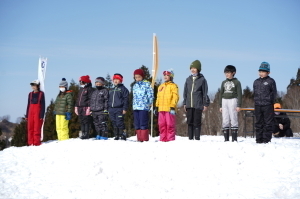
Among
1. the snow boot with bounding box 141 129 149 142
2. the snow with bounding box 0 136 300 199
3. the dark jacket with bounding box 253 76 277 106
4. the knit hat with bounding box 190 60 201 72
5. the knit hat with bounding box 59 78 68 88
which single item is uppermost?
the knit hat with bounding box 190 60 201 72

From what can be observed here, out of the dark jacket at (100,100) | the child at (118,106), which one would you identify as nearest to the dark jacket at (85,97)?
the dark jacket at (100,100)

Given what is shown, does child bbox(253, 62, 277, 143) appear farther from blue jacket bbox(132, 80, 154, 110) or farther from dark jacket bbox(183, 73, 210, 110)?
blue jacket bbox(132, 80, 154, 110)

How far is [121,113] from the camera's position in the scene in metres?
11.1

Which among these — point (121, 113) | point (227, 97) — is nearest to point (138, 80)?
point (121, 113)

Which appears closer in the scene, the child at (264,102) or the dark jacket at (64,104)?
the child at (264,102)

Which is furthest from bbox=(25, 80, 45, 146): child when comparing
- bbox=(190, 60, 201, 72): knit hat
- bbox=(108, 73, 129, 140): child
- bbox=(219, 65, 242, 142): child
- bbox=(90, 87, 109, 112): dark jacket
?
bbox=(219, 65, 242, 142): child

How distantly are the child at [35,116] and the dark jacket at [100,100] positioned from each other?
63.9 inches

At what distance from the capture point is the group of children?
9.42 metres

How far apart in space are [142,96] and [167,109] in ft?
2.87

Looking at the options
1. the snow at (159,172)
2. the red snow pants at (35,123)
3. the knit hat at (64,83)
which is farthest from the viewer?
the knit hat at (64,83)

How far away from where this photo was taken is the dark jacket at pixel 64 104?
1248cm

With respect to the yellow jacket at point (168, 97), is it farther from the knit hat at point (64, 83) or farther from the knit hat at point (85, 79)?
the knit hat at point (64, 83)

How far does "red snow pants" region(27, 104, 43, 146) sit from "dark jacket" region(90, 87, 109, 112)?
1.72m

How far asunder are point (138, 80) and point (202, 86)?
76.4 inches
